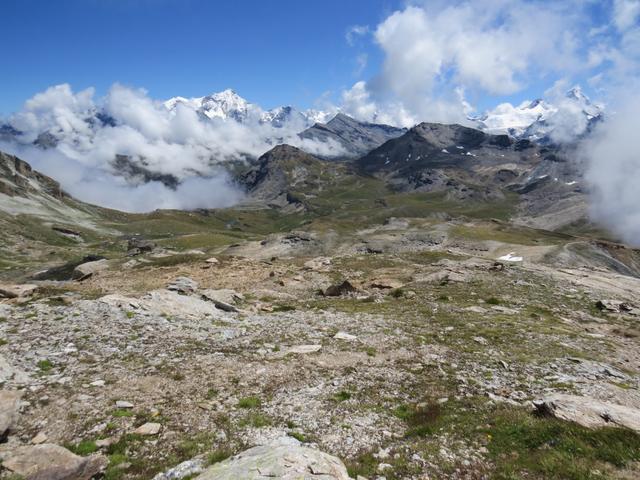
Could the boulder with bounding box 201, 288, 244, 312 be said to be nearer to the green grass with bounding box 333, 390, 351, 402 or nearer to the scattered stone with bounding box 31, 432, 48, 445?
the green grass with bounding box 333, 390, 351, 402

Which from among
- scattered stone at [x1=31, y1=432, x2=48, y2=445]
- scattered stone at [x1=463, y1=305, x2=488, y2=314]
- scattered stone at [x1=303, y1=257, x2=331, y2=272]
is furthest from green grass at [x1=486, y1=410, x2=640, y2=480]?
scattered stone at [x1=303, y1=257, x2=331, y2=272]

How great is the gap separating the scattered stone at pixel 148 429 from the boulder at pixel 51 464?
5.97 feet

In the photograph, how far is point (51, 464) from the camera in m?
13.0

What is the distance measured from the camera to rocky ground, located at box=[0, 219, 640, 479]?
545 inches

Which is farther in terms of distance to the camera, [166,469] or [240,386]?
[240,386]

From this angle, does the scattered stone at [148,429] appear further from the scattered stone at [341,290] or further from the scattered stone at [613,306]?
the scattered stone at [613,306]

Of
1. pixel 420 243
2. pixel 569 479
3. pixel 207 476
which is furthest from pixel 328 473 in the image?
pixel 420 243

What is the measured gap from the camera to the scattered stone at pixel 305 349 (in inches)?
1020

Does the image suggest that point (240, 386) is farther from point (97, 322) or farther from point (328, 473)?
point (97, 322)

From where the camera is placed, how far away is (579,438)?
13.8 m

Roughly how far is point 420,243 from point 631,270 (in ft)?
276

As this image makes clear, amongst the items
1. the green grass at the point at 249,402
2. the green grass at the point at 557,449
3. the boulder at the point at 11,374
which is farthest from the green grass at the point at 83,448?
the green grass at the point at 557,449

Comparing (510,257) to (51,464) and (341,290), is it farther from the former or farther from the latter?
(51,464)

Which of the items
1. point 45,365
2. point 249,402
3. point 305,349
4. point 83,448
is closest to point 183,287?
point 305,349
